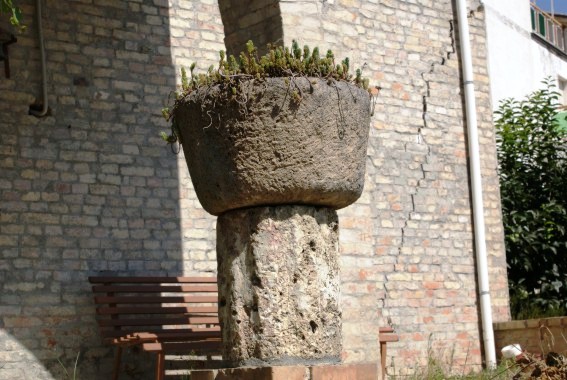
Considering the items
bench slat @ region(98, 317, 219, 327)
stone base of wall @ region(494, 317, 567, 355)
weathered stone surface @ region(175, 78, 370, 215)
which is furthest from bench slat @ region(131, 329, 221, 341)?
stone base of wall @ region(494, 317, 567, 355)

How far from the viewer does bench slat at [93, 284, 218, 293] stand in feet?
26.8

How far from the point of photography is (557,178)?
11.1 m

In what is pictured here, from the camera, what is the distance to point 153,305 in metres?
8.32

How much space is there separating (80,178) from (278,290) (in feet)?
12.2

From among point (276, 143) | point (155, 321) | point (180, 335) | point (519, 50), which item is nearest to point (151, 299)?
point (155, 321)

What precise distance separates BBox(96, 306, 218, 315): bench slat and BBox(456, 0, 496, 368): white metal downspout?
2.94 metres

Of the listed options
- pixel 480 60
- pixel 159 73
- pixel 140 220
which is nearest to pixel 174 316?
pixel 140 220

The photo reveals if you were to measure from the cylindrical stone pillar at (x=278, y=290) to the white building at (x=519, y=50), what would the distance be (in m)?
9.01

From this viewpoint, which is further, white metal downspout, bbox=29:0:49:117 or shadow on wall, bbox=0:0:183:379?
white metal downspout, bbox=29:0:49:117

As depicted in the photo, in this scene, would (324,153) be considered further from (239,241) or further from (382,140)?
(382,140)

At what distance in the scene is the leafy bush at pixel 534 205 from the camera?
1074cm

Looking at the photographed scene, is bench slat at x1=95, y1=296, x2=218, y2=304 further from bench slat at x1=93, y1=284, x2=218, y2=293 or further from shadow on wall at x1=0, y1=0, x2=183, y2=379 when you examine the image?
shadow on wall at x1=0, y1=0, x2=183, y2=379

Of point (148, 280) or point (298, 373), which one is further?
point (148, 280)

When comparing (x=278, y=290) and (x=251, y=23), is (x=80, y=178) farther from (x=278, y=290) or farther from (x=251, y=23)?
(x=278, y=290)
